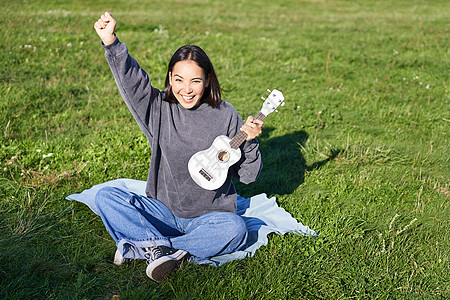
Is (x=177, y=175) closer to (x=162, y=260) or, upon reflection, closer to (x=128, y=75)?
(x=162, y=260)

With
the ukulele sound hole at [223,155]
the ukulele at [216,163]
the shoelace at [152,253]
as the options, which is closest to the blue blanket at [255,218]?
the shoelace at [152,253]

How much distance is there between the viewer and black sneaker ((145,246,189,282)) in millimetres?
3240

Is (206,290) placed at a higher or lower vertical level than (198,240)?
lower

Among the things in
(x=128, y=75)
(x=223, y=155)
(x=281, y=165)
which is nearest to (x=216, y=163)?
(x=223, y=155)

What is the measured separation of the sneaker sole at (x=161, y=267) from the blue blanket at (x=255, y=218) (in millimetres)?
273

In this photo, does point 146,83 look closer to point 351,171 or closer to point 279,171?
point 279,171

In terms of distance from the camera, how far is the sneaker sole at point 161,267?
10.6 ft

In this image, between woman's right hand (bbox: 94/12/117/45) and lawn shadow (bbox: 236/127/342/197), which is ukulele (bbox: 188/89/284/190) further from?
lawn shadow (bbox: 236/127/342/197)

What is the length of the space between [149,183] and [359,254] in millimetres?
1934

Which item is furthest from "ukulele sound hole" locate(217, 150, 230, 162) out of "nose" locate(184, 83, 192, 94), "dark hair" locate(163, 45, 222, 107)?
"nose" locate(184, 83, 192, 94)

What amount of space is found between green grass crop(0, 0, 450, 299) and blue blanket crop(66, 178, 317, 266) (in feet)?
0.34

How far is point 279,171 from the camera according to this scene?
5.29 meters

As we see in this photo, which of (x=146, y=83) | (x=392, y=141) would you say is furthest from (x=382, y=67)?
(x=146, y=83)

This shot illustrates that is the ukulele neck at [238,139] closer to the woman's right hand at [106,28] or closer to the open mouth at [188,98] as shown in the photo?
the open mouth at [188,98]
